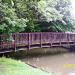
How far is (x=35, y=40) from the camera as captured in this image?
647 inches

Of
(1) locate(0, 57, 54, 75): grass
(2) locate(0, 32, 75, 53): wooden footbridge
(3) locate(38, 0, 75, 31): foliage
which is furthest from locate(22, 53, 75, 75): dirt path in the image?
(3) locate(38, 0, 75, 31): foliage

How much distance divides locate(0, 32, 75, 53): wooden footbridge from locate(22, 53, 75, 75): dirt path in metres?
0.94

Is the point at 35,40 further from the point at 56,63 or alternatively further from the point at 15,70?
the point at 15,70

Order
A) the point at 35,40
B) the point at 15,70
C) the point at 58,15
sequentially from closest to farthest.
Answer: the point at 15,70 → the point at 35,40 → the point at 58,15

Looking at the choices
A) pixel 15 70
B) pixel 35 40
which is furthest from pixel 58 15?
pixel 15 70

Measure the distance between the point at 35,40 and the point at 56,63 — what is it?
251cm

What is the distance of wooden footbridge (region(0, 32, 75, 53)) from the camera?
14.4 meters

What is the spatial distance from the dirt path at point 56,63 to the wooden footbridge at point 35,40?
944 millimetres

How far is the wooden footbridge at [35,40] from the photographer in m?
14.4

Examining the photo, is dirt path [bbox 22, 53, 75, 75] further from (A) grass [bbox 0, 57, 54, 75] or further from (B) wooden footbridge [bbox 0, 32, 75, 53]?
(A) grass [bbox 0, 57, 54, 75]

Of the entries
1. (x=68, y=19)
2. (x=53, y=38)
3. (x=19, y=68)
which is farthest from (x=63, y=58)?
(x=19, y=68)

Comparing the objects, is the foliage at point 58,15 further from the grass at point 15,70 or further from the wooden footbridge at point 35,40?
the grass at point 15,70

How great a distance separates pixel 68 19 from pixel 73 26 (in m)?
0.88

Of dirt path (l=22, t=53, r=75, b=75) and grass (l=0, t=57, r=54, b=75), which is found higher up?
grass (l=0, t=57, r=54, b=75)
